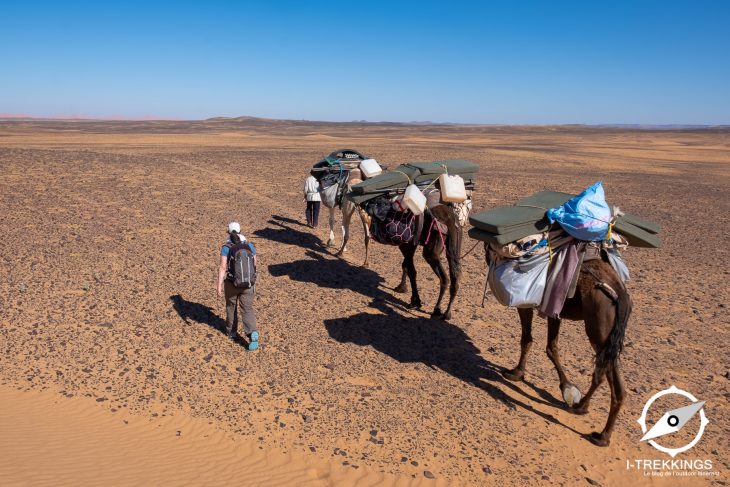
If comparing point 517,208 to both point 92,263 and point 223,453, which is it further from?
point 92,263

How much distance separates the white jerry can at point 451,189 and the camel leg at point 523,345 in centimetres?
257

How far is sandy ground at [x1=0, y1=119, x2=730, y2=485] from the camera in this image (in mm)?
5496

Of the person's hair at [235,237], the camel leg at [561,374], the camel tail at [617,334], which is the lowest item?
the camel leg at [561,374]

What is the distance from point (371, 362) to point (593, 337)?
3.04 meters

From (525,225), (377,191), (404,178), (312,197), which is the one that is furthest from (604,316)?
(312,197)

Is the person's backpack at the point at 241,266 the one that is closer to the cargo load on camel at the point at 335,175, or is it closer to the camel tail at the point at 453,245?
the camel tail at the point at 453,245

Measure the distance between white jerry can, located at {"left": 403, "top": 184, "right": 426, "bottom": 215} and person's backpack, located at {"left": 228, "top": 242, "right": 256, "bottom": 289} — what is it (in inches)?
106

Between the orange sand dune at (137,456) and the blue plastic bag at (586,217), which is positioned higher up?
the blue plastic bag at (586,217)

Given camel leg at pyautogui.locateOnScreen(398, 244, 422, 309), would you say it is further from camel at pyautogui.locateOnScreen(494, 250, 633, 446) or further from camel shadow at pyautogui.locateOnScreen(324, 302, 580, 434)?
camel at pyautogui.locateOnScreen(494, 250, 633, 446)

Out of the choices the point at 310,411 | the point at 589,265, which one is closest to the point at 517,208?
the point at 589,265

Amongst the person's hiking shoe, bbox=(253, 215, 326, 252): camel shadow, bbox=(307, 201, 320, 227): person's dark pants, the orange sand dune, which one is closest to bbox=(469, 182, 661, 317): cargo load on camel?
the orange sand dune

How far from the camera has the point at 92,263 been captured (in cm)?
1097

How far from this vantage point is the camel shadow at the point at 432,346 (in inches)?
273

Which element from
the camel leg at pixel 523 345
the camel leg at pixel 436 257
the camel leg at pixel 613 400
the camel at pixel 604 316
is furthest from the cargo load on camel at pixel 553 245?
the camel leg at pixel 436 257
